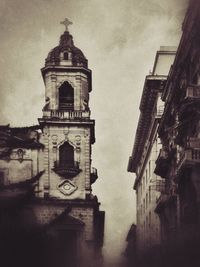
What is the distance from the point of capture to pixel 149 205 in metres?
40.9

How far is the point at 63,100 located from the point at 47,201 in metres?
6.15

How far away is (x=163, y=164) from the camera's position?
3216cm

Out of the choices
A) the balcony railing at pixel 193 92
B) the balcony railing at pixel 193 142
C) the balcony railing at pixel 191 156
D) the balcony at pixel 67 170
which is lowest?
the balcony at pixel 67 170

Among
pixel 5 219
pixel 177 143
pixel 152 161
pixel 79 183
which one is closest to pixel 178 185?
pixel 177 143

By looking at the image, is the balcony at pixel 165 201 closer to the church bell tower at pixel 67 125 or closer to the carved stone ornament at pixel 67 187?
the church bell tower at pixel 67 125

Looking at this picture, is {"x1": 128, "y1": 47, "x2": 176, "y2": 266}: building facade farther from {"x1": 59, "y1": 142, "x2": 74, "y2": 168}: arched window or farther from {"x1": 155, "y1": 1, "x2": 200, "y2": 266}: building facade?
{"x1": 59, "y1": 142, "x2": 74, "y2": 168}: arched window

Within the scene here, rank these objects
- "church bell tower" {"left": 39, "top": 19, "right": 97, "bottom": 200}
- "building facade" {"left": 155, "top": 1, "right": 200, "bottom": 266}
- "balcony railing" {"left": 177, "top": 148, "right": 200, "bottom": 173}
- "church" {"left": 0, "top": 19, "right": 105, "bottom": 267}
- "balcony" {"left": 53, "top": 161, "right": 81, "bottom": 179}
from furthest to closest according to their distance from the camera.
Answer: "church bell tower" {"left": 39, "top": 19, "right": 97, "bottom": 200} < "balcony" {"left": 53, "top": 161, "right": 81, "bottom": 179} < "church" {"left": 0, "top": 19, "right": 105, "bottom": 267} < "balcony railing" {"left": 177, "top": 148, "right": 200, "bottom": 173} < "building facade" {"left": 155, "top": 1, "right": 200, "bottom": 266}

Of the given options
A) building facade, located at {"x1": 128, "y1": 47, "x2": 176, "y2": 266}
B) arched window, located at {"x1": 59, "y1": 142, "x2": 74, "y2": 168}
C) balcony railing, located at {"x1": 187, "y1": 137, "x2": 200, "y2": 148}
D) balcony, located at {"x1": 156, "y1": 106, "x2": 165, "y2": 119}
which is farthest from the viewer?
arched window, located at {"x1": 59, "y1": 142, "x2": 74, "y2": 168}

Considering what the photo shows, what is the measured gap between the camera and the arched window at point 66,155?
138 feet

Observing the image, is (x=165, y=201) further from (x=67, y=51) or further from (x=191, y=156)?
(x=67, y=51)

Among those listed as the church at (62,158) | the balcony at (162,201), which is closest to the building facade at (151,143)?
the balcony at (162,201)

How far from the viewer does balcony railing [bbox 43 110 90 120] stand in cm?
4255

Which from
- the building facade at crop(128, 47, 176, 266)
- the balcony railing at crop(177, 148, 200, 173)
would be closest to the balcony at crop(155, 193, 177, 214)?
the building facade at crop(128, 47, 176, 266)

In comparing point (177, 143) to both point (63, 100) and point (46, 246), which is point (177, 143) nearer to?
point (46, 246)
